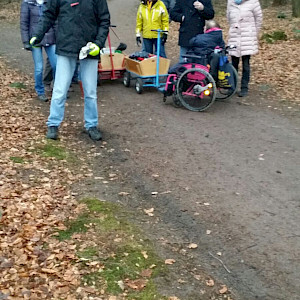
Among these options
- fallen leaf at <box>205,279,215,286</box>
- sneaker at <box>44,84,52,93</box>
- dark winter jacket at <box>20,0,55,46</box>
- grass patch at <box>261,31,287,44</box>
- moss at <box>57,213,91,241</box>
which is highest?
dark winter jacket at <box>20,0,55,46</box>

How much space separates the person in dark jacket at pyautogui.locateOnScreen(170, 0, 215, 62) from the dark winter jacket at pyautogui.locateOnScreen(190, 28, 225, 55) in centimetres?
93

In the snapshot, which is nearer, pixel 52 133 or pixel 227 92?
pixel 52 133

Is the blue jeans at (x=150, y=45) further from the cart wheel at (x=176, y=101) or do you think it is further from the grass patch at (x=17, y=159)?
the grass patch at (x=17, y=159)

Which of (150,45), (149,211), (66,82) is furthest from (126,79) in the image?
(149,211)

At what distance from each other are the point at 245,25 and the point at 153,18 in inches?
78.9

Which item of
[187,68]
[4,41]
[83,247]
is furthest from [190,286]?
[4,41]

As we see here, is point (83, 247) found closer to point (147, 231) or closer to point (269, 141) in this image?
point (147, 231)

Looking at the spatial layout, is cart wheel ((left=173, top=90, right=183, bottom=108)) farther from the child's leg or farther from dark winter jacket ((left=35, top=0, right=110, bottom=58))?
dark winter jacket ((left=35, top=0, right=110, bottom=58))

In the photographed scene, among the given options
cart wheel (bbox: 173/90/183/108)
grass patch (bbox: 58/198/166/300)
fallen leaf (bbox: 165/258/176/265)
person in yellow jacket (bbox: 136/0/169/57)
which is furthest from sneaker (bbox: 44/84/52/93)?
fallen leaf (bbox: 165/258/176/265)

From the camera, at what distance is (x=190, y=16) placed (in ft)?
30.4

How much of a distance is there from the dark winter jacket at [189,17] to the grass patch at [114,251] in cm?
528

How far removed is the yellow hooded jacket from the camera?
9.80 m

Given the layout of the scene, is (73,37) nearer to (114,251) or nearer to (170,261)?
(114,251)

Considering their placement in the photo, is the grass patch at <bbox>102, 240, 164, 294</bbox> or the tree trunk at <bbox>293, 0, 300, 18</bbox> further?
the tree trunk at <bbox>293, 0, 300, 18</bbox>
